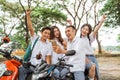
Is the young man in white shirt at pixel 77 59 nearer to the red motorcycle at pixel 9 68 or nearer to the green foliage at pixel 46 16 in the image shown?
the red motorcycle at pixel 9 68

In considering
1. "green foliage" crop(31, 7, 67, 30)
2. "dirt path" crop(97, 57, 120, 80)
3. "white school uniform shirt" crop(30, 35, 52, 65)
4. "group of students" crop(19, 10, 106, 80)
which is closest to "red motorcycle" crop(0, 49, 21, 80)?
"group of students" crop(19, 10, 106, 80)

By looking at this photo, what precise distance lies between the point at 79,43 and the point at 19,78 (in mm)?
1205

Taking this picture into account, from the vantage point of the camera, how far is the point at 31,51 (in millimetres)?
5371

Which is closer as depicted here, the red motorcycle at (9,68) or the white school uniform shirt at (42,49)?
the red motorcycle at (9,68)

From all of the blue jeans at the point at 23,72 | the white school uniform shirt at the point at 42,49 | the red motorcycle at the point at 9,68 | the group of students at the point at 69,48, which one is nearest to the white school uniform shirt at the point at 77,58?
the group of students at the point at 69,48

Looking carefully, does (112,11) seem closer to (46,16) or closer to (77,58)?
(46,16)

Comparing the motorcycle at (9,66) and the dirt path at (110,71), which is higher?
the motorcycle at (9,66)

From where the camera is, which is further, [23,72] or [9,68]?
→ [23,72]

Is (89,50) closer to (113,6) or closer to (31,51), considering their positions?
(31,51)

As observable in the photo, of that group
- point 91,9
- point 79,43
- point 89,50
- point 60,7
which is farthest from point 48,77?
point 91,9

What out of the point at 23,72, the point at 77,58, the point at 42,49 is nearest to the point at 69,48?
the point at 77,58

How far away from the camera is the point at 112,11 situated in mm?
38531

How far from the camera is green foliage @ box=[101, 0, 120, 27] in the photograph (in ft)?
123

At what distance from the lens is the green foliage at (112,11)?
37.4 meters
